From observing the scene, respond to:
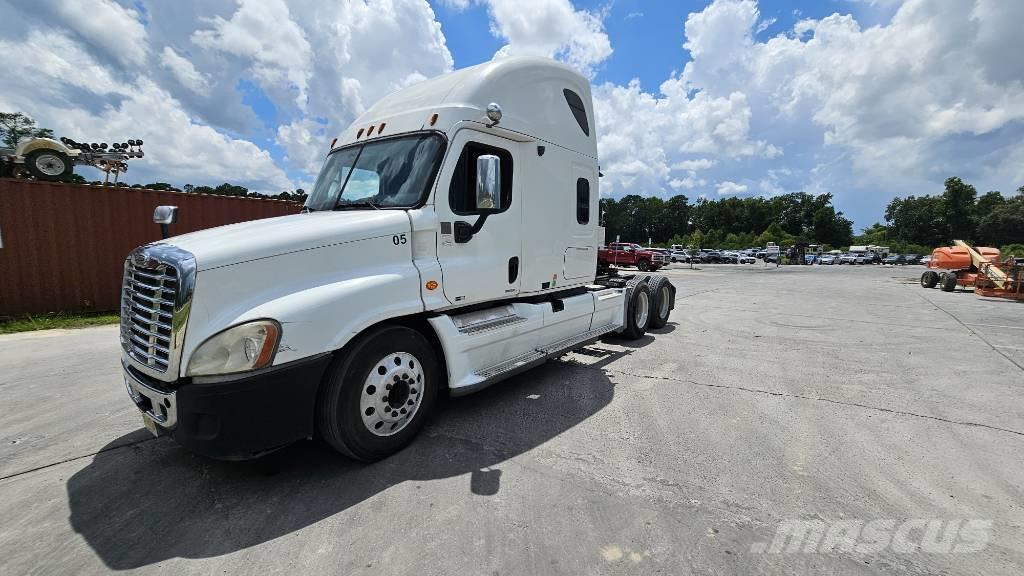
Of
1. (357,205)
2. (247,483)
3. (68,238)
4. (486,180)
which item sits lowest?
(247,483)

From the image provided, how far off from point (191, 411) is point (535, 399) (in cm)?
305

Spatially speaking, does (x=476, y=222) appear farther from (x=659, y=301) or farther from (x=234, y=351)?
(x=659, y=301)

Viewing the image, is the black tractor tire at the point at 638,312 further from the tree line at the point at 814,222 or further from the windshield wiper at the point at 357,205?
the tree line at the point at 814,222

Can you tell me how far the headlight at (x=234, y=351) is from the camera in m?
2.69

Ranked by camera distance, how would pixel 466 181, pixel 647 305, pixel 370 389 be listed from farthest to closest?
pixel 647 305 → pixel 466 181 → pixel 370 389

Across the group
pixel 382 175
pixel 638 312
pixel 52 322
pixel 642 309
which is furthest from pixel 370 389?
pixel 52 322

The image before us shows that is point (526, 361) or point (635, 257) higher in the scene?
point (635, 257)

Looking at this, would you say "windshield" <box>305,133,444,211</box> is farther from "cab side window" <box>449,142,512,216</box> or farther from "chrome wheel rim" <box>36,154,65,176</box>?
"chrome wheel rim" <box>36,154,65,176</box>

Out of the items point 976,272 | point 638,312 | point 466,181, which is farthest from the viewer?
point 976,272

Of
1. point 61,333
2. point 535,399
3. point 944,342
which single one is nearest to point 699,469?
point 535,399

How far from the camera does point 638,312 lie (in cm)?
763

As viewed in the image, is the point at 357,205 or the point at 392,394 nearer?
the point at 392,394

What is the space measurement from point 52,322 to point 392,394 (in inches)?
395

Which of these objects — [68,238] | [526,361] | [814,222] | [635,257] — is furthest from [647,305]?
[814,222]
